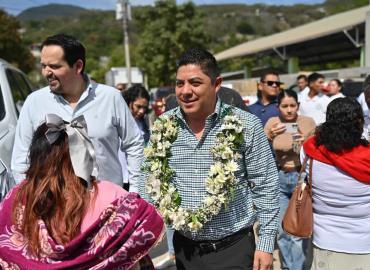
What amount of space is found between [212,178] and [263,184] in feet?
1.04

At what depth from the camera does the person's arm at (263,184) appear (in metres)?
2.75

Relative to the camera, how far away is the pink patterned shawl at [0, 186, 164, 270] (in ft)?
6.13

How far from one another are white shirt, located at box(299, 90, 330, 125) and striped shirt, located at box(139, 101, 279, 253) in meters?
4.84

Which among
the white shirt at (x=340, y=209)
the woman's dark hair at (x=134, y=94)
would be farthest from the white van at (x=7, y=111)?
the white shirt at (x=340, y=209)

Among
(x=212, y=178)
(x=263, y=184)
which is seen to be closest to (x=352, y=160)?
(x=263, y=184)

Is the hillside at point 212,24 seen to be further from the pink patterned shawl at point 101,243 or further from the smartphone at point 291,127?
the pink patterned shawl at point 101,243

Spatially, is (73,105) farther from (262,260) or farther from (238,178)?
(262,260)

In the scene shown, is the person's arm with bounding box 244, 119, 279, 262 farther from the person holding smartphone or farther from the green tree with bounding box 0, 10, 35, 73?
the green tree with bounding box 0, 10, 35, 73

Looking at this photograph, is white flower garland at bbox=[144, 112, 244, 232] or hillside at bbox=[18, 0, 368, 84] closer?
white flower garland at bbox=[144, 112, 244, 232]

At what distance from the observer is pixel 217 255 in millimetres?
2764

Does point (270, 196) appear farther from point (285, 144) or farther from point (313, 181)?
point (285, 144)

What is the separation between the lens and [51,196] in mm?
1929

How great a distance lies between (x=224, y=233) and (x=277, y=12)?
177 m

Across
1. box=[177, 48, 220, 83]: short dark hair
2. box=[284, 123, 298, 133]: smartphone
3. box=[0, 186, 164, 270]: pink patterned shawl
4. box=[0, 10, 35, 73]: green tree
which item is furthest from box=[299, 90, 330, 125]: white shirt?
box=[0, 10, 35, 73]: green tree
